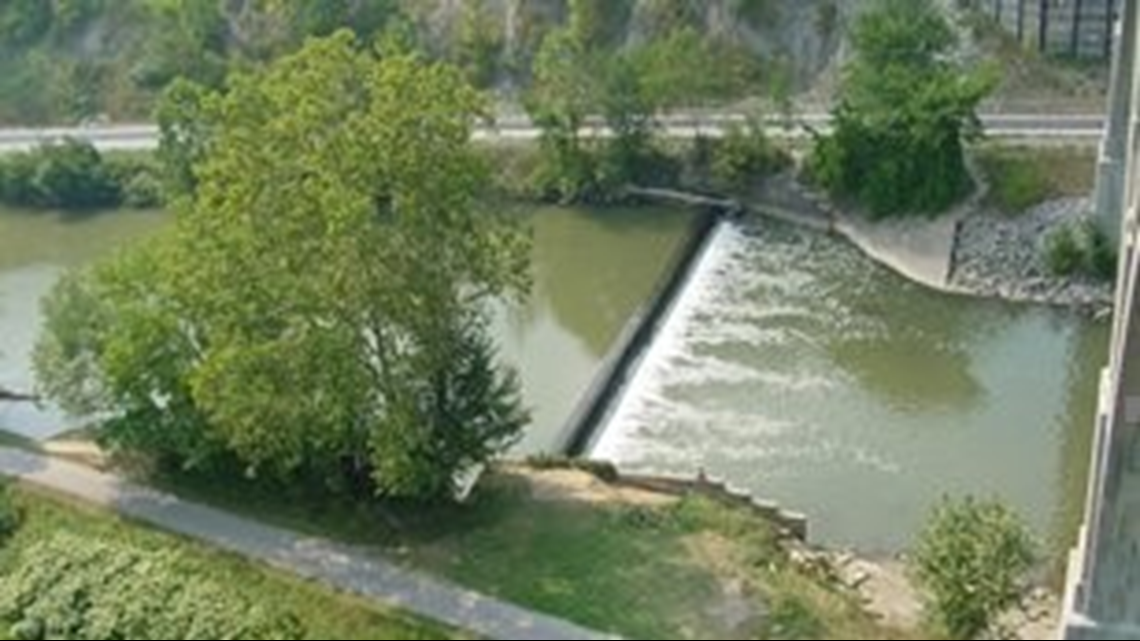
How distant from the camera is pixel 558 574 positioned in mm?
38656

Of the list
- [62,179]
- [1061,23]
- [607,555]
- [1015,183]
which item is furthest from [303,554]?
[1061,23]

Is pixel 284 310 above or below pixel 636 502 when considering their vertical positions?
above

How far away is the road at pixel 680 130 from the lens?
64062 mm

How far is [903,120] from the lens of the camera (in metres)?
61.3

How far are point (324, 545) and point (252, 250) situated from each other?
6.51 meters

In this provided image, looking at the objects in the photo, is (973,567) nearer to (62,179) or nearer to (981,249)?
(981,249)

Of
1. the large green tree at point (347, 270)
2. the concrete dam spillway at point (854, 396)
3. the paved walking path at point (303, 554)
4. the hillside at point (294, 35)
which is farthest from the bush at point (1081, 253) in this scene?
the paved walking path at point (303, 554)

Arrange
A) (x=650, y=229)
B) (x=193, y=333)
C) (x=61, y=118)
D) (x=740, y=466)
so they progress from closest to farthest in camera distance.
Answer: (x=193, y=333)
(x=740, y=466)
(x=650, y=229)
(x=61, y=118)

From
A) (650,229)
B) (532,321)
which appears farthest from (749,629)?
(650,229)

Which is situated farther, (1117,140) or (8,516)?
(1117,140)

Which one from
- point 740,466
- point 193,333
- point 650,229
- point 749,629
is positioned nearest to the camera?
point 749,629

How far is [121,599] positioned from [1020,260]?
3229cm

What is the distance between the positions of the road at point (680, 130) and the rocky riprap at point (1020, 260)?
4.47 meters

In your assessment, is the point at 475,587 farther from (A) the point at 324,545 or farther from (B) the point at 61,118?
(B) the point at 61,118
